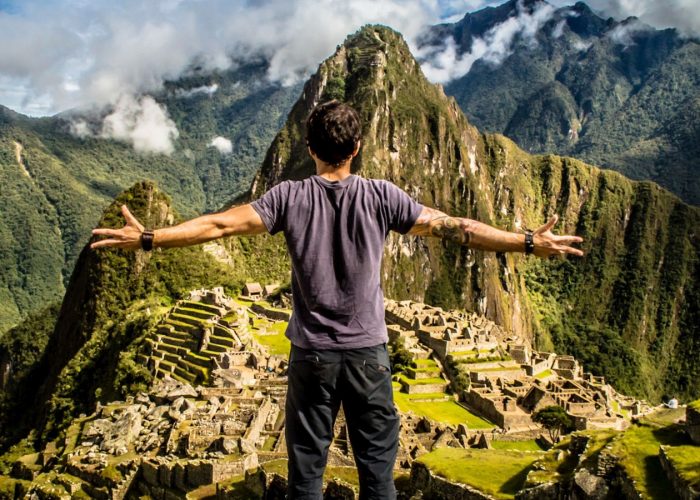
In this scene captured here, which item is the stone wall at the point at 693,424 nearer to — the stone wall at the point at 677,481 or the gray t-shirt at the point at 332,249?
the stone wall at the point at 677,481

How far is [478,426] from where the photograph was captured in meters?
30.2

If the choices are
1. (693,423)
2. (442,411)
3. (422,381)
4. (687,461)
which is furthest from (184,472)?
(422,381)

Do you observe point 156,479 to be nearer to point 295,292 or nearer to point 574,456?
point 574,456

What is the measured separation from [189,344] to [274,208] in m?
36.1

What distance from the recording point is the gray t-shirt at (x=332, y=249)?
549cm

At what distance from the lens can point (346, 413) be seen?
18.6ft

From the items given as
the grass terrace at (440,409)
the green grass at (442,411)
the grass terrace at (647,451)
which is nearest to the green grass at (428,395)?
the grass terrace at (440,409)

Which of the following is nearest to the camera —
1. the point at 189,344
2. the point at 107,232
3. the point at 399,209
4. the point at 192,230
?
the point at 107,232

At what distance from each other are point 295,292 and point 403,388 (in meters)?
29.9

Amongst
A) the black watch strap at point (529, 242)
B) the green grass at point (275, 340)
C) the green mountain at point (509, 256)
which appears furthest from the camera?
the green mountain at point (509, 256)

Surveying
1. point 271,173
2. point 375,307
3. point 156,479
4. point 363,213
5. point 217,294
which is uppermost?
point 271,173

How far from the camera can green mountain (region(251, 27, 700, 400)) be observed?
13750cm

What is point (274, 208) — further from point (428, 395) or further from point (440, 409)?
point (428, 395)

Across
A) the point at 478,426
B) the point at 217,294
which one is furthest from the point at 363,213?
Result: the point at 217,294
